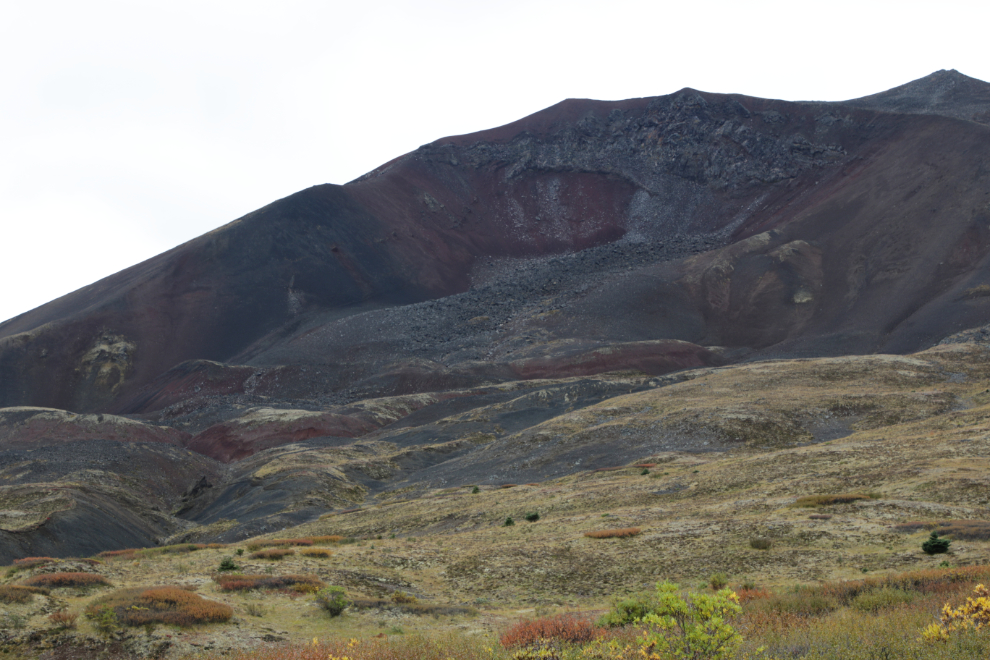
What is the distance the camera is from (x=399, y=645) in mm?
10578

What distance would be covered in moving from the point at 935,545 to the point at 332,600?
12.5 meters

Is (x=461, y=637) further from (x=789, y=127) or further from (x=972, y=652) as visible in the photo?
(x=789, y=127)

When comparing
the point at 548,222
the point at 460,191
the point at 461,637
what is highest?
the point at 460,191

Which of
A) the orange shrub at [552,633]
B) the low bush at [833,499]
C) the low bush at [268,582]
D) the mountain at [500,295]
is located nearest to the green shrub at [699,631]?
the orange shrub at [552,633]

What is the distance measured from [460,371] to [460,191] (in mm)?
72359

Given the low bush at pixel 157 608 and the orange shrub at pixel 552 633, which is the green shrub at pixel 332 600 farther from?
the orange shrub at pixel 552 633

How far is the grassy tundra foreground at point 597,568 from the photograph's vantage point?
10484mm

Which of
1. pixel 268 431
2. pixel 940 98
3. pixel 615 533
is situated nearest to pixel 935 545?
pixel 615 533

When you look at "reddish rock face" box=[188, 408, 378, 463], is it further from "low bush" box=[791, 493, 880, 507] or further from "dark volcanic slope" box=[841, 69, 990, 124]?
"dark volcanic slope" box=[841, 69, 990, 124]

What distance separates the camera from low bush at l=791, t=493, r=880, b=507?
20578 millimetres

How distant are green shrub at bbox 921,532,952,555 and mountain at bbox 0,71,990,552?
26.4 m

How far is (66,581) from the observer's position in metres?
14.7

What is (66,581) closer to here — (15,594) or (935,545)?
(15,594)

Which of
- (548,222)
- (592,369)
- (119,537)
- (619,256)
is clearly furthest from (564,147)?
(119,537)
